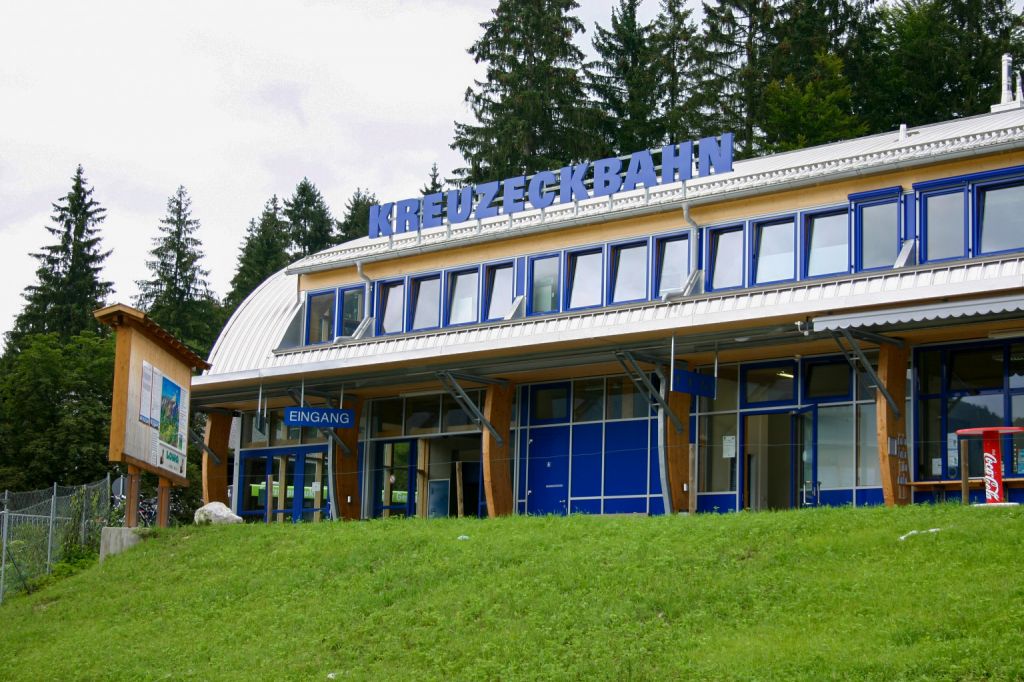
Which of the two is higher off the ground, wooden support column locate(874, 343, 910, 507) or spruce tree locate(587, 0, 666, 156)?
spruce tree locate(587, 0, 666, 156)

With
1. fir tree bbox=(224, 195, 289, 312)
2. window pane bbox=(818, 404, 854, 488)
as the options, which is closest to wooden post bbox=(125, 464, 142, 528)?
window pane bbox=(818, 404, 854, 488)

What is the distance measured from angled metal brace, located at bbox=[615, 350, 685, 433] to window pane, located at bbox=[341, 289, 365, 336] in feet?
28.3

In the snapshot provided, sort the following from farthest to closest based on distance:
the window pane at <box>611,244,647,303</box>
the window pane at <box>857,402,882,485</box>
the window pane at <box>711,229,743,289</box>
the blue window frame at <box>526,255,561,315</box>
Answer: the blue window frame at <box>526,255,561,315</box>, the window pane at <box>611,244,647,303</box>, the window pane at <box>711,229,743,289</box>, the window pane at <box>857,402,882,485</box>

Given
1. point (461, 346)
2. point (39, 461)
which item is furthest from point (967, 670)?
point (39, 461)

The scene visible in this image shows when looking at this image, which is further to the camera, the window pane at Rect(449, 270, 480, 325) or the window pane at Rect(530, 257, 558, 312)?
the window pane at Rect(449, 270, 480, 325)

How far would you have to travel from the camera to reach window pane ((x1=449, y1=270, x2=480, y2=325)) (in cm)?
3206

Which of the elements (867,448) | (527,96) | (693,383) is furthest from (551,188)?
(527,96)

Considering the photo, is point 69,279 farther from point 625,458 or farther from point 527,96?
point 625,458

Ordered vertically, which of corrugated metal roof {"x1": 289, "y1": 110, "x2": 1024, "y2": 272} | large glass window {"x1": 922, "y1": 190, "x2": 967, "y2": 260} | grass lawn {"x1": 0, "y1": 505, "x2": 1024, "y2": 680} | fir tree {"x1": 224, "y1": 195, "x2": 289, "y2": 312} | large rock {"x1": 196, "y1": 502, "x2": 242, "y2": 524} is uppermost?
fir tree {"x1": 224, "y1": 195, "x2": 289, "y2": 312}

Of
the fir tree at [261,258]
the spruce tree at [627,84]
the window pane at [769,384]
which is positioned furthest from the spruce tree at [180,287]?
the window pane at [769,384]

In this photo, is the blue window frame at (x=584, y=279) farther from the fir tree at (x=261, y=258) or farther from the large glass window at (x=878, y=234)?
the fir tree at (x=261, y=258)

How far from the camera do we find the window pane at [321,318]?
113 feet

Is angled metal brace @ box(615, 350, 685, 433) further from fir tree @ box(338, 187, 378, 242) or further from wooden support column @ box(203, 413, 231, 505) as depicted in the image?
fir tree @ box(338, 187, 378, 242)

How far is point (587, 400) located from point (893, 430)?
25.1 feet
